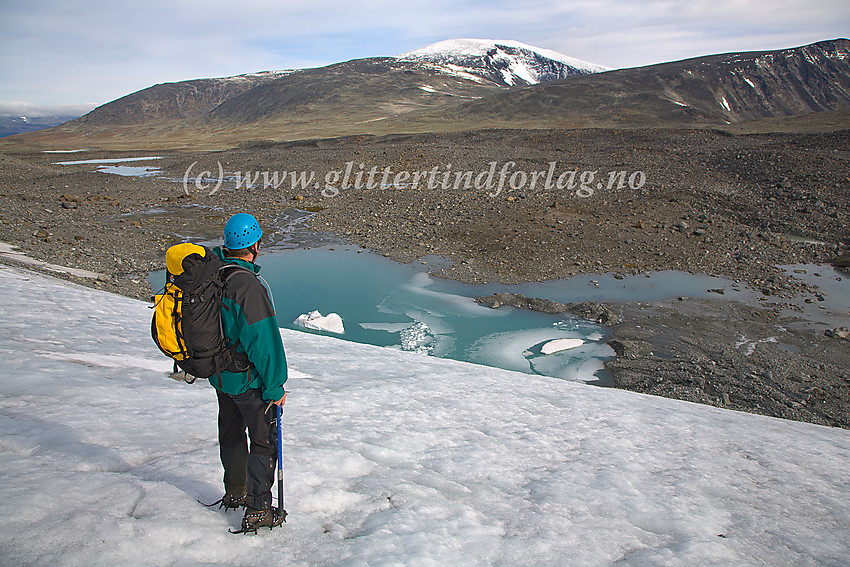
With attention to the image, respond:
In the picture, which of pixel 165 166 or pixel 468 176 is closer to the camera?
pixel 468 176

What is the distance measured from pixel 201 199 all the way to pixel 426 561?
26.2m

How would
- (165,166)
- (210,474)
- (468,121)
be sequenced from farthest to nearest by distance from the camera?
1. (468,121)
2. (165,166)
3. (210,474)

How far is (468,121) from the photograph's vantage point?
236ft

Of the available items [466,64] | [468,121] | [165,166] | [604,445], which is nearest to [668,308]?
[604,445]

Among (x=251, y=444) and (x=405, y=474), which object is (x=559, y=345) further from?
(x=251, y=444)

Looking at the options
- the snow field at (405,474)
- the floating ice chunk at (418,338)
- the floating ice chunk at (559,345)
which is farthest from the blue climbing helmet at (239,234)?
the floating ice chunk at (559,345)

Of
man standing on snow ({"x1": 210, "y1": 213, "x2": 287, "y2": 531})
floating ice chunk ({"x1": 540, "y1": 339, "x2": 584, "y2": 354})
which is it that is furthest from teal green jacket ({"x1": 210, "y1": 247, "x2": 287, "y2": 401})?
floating ice chunk ({"x1": 540, "y1": 339, "x2": 584, "y2": 354})

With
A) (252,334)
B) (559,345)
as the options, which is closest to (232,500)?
(252,334)

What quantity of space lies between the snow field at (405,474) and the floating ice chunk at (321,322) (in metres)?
3.74

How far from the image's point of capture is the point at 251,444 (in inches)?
120

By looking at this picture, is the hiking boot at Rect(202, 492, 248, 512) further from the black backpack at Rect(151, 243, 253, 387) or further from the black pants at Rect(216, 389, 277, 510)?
the black backpack at Rect(151, 243, 253, 387)

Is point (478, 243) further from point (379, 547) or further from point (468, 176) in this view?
point (379, 547)

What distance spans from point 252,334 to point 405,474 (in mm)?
2010

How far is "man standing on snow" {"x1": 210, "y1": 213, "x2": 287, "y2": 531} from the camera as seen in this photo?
2863 millimetres
